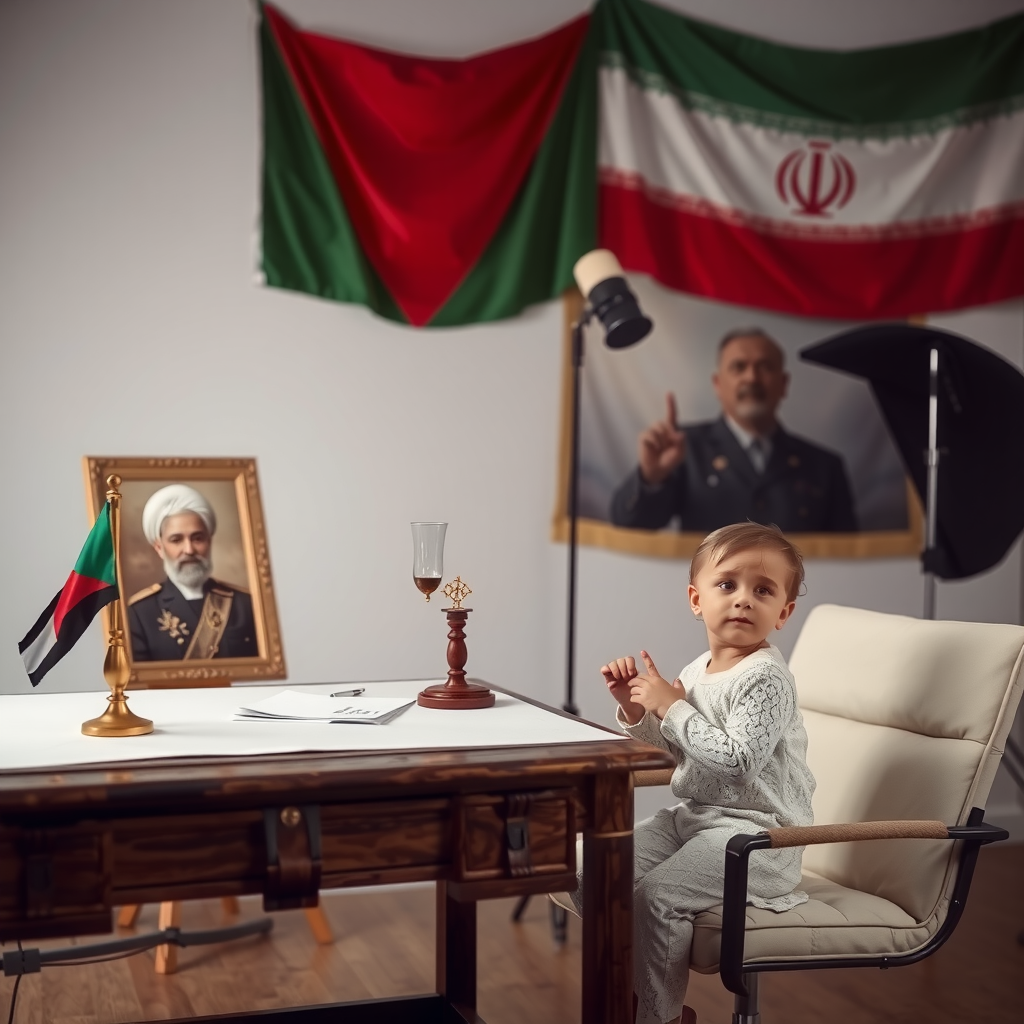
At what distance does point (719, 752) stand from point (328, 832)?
0.65 meters

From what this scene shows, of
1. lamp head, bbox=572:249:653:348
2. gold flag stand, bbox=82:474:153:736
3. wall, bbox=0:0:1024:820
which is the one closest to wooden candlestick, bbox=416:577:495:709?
gold flag stand, bbox=82:474:153:736

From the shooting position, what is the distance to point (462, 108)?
Result: 3604 millimetres

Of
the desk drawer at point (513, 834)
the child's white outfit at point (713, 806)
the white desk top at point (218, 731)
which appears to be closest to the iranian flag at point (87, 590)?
the white desk top at point (218, 731)

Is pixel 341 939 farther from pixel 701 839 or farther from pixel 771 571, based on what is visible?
pixel 771 571

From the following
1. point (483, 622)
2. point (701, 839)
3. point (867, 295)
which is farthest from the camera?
point (867, 295)

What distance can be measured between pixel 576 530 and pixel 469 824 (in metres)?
2.08

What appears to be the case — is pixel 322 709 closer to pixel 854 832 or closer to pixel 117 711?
pixel 117 711

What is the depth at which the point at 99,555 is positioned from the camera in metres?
1.79

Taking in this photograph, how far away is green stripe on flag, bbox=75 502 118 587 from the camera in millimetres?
1792

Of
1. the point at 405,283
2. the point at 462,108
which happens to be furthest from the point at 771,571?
the point at 462,108

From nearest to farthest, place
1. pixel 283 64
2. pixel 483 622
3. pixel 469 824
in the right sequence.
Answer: pixel 469 824, pixel 283 64, pixel 483 622

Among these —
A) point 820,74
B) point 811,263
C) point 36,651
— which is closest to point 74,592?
point 36,651

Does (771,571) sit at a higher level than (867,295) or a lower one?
lower

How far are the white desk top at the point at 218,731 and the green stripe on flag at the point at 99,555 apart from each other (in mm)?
220
